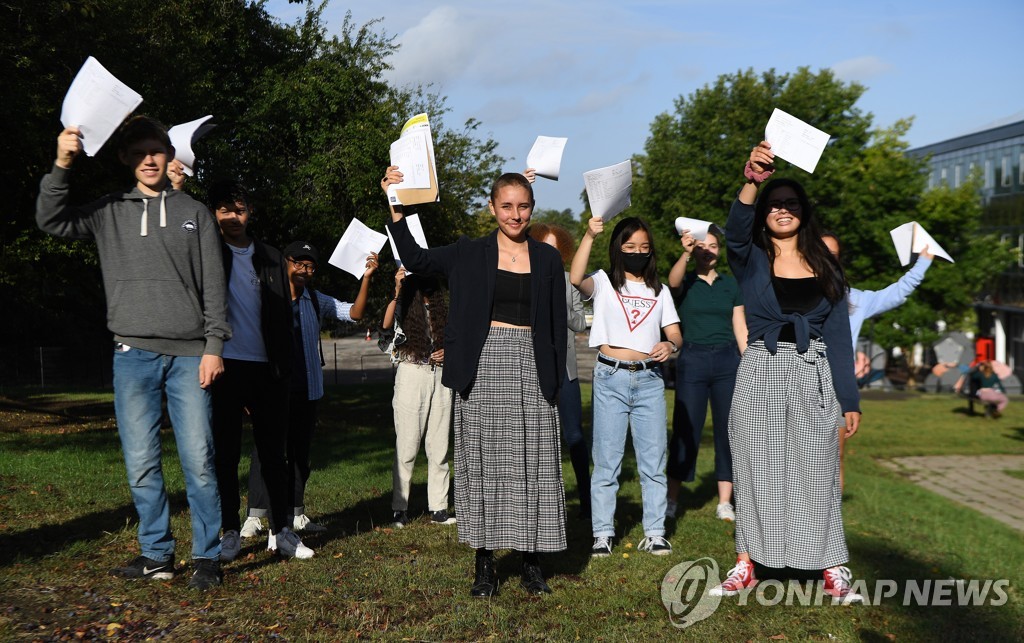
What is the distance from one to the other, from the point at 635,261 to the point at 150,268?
11.0 feet

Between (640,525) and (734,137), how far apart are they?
127 feet

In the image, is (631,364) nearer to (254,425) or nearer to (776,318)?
(776,318)

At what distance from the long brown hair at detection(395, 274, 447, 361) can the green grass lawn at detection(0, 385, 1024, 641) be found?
137 cm

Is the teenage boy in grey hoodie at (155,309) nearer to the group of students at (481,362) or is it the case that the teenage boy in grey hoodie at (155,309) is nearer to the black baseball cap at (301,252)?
the group of students at (481,362)

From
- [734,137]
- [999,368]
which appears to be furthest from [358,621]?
[734,137]

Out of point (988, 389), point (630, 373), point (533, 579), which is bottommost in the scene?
point (988, 389)

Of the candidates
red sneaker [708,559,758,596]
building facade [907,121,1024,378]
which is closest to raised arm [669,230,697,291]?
red sneaker [708,559,758,596]

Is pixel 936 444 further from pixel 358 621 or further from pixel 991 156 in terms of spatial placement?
pixel 991 156

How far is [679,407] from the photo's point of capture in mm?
8062

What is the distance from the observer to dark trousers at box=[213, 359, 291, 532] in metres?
5.77

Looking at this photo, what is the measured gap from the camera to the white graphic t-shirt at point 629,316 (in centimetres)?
683

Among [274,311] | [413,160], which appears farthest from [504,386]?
[274,311]

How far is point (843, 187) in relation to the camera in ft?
141

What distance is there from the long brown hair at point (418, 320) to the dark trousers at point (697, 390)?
2.03 meters
